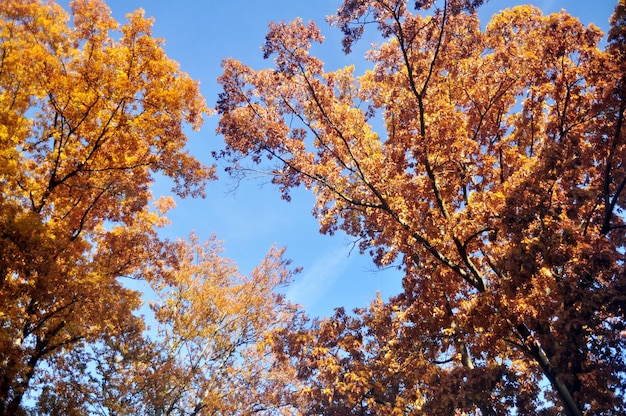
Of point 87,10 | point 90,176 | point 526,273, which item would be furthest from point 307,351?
point 87,10

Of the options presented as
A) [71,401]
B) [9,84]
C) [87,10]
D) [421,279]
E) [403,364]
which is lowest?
[71,401]

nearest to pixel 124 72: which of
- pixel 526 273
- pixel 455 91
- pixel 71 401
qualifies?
pixel 71 401

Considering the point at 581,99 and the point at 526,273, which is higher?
the point at 581,99

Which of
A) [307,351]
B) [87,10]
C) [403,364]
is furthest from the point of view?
[307,351]

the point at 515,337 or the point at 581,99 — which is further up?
the point at 581,99

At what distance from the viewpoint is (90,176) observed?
809 cm

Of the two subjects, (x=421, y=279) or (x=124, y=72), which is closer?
(x=124, y=72)

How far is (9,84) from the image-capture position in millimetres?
7391

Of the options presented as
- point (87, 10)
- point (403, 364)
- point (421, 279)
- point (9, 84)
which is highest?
point (87, 10)

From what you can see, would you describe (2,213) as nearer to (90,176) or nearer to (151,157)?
(90,176)

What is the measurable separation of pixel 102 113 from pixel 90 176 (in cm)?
134

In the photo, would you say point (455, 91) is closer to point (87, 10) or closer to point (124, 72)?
point (124, 72)

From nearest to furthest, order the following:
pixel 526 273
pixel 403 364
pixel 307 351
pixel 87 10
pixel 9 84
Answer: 1. pixel 526 273
2. pixel 9 84
3. pixel 87 10
4. pixel 403 364
5. pixel 307 351

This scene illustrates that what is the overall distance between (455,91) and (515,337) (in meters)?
5.69
